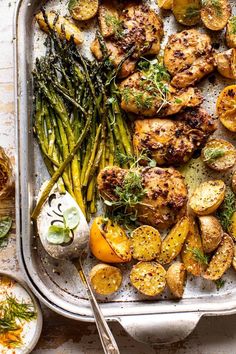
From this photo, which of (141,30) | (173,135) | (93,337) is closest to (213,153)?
(173,135)

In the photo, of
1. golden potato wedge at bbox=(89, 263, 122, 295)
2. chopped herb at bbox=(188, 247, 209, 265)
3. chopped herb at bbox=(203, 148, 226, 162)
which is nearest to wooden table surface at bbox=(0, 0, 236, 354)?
golden potato wedge at bbox=(89, 263, 122, 295)

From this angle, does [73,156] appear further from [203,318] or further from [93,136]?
[203,318]

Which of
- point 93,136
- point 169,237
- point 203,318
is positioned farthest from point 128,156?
point 203,318

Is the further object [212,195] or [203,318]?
[203,318]

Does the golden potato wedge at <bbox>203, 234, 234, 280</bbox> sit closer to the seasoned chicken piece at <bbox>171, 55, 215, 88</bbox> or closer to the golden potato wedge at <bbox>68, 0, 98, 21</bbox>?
the seasoned chicken piece at <bbox>171, 55, 215, 88</bbox>

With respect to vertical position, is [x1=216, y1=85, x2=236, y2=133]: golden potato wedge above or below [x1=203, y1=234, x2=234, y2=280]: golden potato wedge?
above

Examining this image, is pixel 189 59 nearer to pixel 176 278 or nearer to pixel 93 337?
pixel 176 278

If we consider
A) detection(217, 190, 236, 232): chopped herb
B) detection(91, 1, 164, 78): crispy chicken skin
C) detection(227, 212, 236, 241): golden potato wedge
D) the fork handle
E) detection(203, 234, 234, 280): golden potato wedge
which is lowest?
the fork handle
